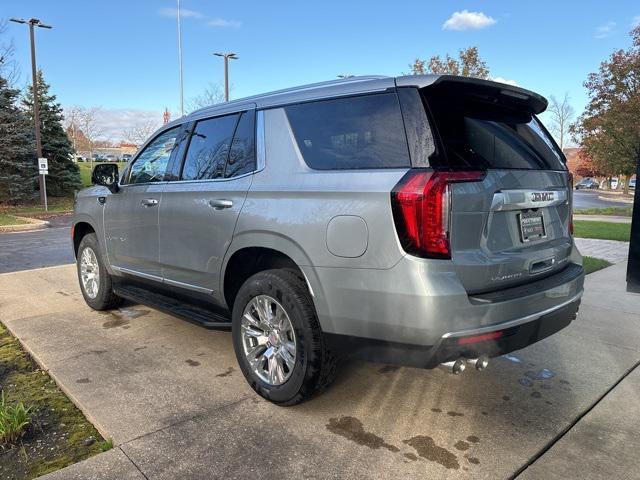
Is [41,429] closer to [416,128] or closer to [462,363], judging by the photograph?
[462,363]

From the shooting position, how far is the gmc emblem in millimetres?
2891

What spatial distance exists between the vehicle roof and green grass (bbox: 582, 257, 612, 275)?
495 centimetres

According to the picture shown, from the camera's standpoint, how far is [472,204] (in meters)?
2.53

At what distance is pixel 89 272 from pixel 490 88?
14.7ft

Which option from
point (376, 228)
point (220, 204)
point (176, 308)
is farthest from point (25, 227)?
point (376, 228)

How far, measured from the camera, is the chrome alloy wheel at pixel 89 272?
17.3 feet

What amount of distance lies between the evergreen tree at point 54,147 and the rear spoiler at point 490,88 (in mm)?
26041

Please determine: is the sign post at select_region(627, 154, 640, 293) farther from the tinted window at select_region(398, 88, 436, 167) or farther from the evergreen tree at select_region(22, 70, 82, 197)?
the evergreen tree at select_region(22, 70, 82, 197)

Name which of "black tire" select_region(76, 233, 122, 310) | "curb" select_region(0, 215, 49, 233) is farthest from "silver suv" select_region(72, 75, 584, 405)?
"curb" select_region(0, 215, 49, 233)

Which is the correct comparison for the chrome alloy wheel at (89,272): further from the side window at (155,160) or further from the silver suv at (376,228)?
the silver suv at (376,228)

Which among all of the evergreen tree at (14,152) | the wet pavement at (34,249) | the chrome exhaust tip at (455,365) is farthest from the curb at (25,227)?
the chrome exhaust tip at (455,365)

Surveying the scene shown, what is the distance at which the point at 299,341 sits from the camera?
9.64 feet

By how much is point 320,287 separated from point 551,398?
5.97 feet

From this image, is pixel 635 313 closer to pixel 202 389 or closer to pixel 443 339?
pixel 443 339
